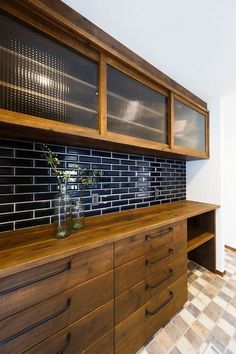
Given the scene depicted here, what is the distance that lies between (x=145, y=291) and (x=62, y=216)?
0.80 meters

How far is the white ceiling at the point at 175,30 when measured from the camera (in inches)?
37.2

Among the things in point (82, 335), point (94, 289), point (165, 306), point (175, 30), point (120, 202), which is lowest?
point (165, 306)

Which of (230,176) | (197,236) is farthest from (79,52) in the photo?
(230,176)

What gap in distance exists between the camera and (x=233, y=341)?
1241 mm

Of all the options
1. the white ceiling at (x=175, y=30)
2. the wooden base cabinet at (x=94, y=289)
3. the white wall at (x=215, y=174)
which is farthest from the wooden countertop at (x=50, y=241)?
the white ceiling at (x=175, y=30)

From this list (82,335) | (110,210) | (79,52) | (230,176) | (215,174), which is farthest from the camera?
(230,176)

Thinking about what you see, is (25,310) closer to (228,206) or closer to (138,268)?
(138,268)

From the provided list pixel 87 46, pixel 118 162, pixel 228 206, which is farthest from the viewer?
pixel 228 206

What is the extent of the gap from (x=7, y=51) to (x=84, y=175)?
2.94 feet

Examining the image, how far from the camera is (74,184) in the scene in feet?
4.39

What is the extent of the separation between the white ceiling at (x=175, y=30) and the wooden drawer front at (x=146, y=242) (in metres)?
1.41

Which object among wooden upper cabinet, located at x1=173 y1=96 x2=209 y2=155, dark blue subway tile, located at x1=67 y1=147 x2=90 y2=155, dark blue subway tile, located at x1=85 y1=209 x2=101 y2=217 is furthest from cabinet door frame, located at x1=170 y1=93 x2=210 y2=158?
dark blue subway tile, located at x1=85 y1=209 x2=101 y2=217

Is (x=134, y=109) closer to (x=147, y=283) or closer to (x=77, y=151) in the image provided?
(x=77, y=151)

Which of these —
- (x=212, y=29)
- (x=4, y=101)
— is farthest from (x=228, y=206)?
(x=4, y=101)
